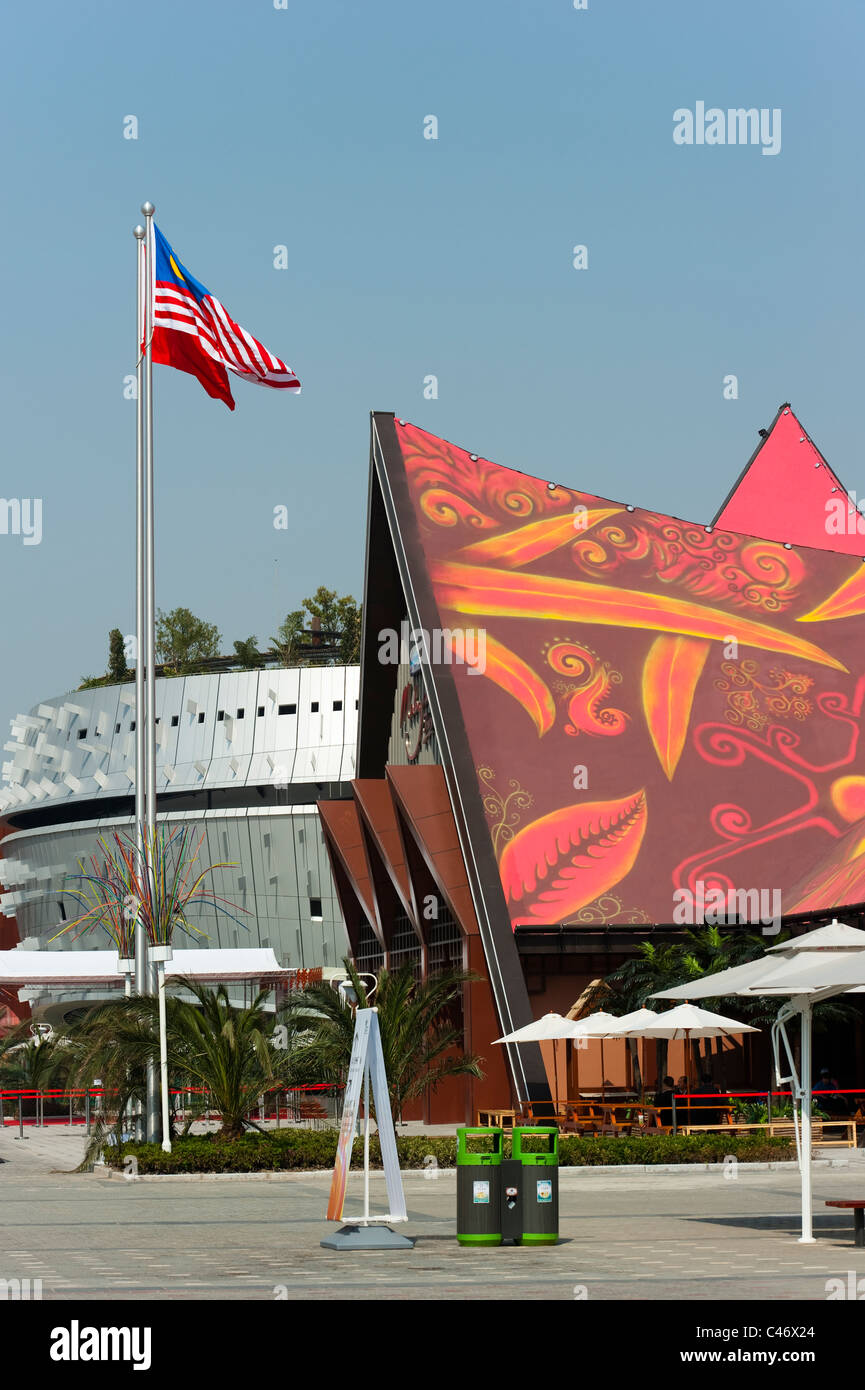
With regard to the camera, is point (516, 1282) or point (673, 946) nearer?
point (516, 1282)

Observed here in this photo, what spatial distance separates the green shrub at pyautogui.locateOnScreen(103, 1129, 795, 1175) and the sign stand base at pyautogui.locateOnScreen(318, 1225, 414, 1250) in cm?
1012

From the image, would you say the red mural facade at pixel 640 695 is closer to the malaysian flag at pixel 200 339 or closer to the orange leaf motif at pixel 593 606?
the orange leaf motif at pixel 593 606

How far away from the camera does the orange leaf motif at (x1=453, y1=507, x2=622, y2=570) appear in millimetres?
42125

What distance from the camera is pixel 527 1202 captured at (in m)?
16.6

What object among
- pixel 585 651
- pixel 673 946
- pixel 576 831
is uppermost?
pixel 585 651

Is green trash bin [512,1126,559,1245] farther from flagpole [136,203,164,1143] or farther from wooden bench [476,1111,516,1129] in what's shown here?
wooden bench [476,1111,516,1129]

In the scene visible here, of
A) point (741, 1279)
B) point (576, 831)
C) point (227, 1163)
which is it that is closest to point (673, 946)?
point (576, 831)

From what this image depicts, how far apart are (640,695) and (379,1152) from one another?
52.6 feet

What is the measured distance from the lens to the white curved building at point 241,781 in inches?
3086

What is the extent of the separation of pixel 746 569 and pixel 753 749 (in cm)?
612

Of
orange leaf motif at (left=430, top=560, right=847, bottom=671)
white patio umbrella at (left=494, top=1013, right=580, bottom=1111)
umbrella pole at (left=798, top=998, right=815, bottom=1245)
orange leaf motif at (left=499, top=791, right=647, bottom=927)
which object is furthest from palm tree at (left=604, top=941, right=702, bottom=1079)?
umbrella pole at (left=798, top=998, right=815, bottom=1245)

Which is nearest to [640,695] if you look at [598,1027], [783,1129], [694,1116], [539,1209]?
[694,1116]
